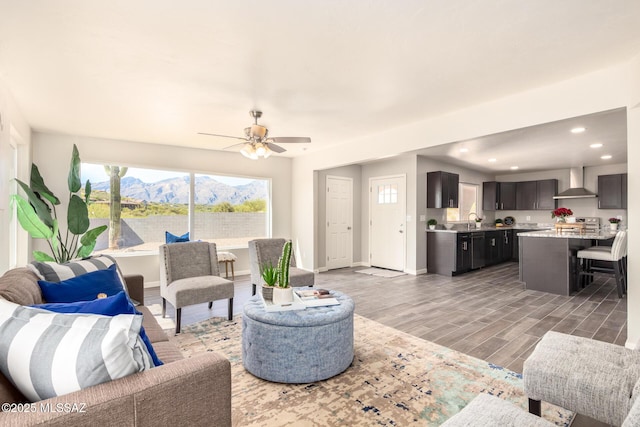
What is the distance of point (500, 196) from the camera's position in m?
8.55

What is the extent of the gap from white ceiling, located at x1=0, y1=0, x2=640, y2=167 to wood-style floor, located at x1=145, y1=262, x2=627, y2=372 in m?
2.48

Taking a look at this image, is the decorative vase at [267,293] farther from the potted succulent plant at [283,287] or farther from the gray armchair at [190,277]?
the gray armchair at [190,277]

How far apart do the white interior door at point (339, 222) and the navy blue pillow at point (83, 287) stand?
15.9 ft

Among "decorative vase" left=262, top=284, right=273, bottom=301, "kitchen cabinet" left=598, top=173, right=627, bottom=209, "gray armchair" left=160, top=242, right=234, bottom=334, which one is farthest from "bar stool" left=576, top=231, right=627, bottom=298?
"gray armchair" left=160, top=242, right=234, bottom=334

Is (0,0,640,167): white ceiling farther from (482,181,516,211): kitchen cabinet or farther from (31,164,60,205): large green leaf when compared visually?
(482,181,516,211): kitchen cabinet

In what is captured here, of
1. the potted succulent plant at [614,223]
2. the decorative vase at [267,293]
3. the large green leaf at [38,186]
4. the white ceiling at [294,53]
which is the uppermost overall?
the white ceiling at [294,53]

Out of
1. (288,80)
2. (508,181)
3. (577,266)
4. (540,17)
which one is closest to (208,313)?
(288,80)

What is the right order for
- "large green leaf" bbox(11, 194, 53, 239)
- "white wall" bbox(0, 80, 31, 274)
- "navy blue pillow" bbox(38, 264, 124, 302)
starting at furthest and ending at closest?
"large green leaf" bbox(11, 194, 53, 239) < "white wall" bbox(0, 80, 31, 274) < "navy blue pillow" bbox(38, 264, 124, 302)

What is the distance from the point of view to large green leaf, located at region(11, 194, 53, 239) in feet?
11.5

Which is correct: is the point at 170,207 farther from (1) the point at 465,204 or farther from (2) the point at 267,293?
(1) the point at 465,204

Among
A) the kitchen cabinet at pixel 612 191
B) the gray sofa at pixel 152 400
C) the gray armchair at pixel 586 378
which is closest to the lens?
the gray sofa at pixel 152 400

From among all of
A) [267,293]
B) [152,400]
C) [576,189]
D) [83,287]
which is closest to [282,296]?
[267,293]

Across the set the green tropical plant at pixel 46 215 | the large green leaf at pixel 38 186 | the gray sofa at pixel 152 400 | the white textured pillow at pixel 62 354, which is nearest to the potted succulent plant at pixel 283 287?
the gray sofa at pixel 152 400

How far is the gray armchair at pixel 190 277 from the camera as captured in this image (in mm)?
3232
